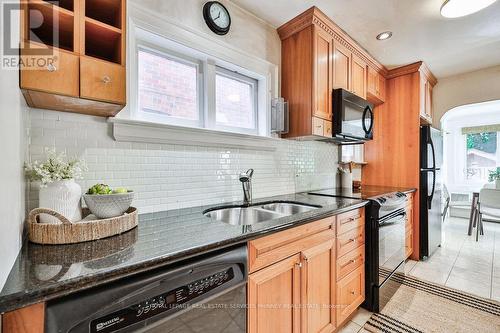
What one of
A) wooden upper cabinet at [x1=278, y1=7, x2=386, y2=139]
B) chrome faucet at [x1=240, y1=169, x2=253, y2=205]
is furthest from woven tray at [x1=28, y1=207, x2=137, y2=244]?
wooden upper cabinet at [x1=278, y1=7, x2=386, y2=139]

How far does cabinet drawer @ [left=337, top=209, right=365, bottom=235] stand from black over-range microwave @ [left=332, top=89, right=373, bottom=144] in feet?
2.44

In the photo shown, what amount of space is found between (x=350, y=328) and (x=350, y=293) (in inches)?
9.7

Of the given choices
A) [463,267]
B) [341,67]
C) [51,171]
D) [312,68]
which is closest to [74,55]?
[51,171]

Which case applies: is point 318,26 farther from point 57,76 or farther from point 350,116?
point 57,76

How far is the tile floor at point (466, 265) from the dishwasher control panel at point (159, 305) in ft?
8.50

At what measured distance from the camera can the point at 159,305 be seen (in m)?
0.76

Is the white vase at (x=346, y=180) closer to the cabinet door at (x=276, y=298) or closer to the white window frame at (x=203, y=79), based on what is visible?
the white window frame at (x=203, y=79)

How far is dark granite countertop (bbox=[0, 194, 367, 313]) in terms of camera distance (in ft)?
1.95

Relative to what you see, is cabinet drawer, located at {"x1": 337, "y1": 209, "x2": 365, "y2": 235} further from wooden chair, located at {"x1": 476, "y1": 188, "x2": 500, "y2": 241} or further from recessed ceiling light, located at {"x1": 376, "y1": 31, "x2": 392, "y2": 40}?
wooden chair, located at {"x1": 476, "y1": 188, "x2": 500, "y2": 241}

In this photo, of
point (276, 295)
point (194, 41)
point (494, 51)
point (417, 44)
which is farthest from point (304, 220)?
point (494, 51)

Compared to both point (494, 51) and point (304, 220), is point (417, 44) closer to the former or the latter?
point (494, 51)

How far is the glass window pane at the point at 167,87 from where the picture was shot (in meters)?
1.52

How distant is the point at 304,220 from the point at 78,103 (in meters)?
1.23

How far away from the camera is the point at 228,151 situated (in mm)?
1834
